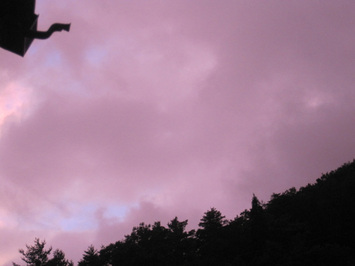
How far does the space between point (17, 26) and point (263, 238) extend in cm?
5463

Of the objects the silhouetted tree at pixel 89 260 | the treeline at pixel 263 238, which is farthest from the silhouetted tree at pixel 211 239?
the silhouetted tree at pixel 89 260

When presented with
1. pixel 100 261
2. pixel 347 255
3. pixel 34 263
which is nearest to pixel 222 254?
pixel 347 255

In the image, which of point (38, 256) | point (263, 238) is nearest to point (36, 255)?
point (38, 256)

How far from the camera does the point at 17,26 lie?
2.76 meters

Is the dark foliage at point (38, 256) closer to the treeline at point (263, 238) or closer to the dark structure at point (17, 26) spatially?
the treeline at point (263, 238)

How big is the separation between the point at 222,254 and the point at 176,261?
8.74m

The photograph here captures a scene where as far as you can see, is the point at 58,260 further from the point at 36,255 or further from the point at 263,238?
the point at 263,238

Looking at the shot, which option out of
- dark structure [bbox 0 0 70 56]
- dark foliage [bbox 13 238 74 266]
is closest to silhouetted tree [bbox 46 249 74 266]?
dark foliage [bbox 13 238 74 266]

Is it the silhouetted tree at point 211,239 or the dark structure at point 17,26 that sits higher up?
the silhouetted tree at point 211,239

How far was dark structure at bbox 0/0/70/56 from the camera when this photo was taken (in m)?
2.69

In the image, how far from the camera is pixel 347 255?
153ft

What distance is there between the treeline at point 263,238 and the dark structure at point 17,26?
158ft

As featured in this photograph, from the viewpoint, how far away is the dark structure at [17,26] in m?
2.69

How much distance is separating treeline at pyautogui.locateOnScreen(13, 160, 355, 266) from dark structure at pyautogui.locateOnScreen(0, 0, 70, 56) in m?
48.0
